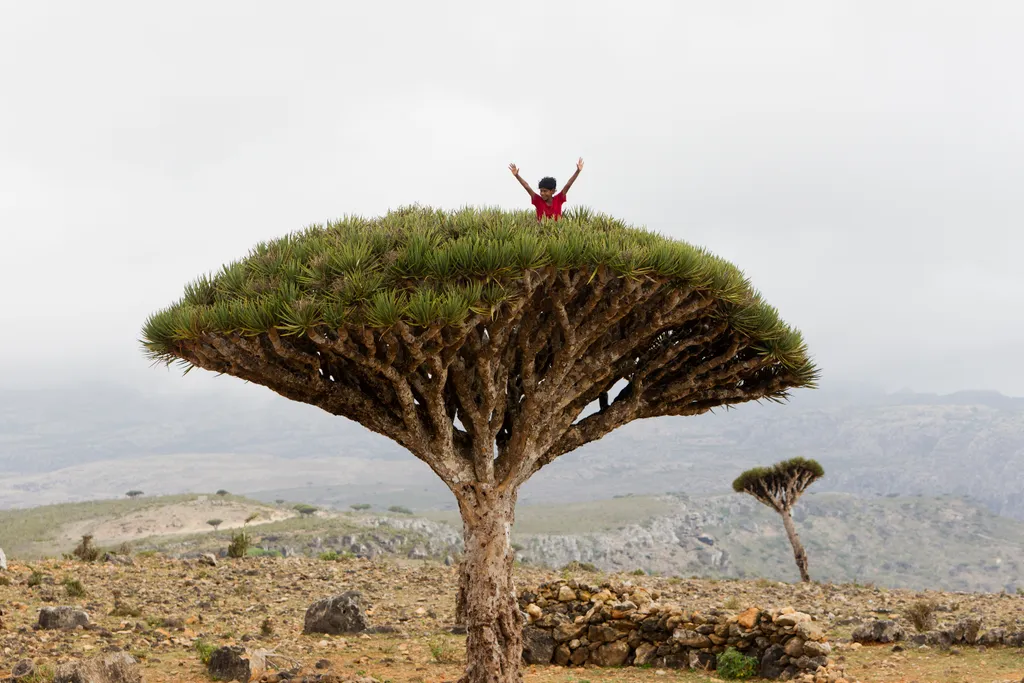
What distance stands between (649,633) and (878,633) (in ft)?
14.2

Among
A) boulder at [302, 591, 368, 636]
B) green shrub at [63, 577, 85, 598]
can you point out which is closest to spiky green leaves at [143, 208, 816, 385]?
boulder at [302, 591, 368, 636]

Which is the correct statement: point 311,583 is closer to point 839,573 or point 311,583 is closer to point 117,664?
point 117,664

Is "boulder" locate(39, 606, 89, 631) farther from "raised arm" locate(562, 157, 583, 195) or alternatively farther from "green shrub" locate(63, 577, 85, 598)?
"raised arm" locate(562, 157, 583, 195)

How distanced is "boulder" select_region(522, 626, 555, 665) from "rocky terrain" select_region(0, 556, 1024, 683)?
0.66 feet

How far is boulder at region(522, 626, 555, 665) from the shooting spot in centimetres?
1185

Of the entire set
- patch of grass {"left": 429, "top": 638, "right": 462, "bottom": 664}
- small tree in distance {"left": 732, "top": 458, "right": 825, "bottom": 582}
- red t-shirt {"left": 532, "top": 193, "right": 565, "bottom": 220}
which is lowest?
patch of grass {"left": 429, "top": 638, "right": 462, "bottom": 664}

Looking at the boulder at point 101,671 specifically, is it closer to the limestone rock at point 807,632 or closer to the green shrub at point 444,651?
the green shrub at point 444,651

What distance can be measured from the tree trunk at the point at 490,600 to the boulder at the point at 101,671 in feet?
Answer: 13.1

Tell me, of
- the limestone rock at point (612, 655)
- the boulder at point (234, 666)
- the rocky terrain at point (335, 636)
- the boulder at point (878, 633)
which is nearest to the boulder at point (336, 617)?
the rocky terrain at point (335, 636)

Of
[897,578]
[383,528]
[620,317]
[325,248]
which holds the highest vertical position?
[325,248]

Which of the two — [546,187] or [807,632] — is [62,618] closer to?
[546,187]

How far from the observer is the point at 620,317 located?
8.49 meters

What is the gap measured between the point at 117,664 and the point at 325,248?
18.1 feet

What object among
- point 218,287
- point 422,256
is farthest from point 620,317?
point 218,287
